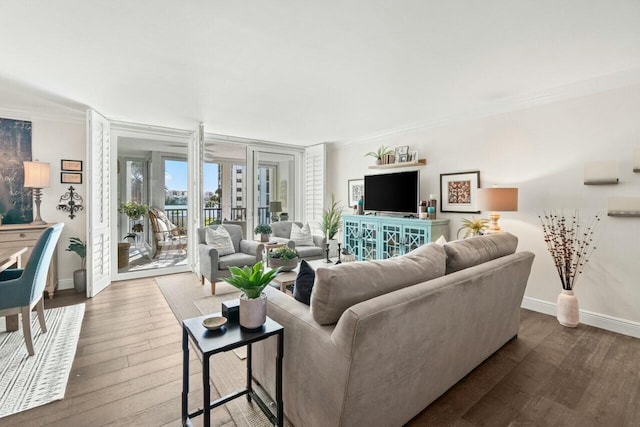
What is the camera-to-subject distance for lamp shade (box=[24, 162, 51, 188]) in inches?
141

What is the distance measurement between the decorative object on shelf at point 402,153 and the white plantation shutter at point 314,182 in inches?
66.2

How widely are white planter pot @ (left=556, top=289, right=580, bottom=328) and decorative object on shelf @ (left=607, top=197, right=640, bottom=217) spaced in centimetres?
85

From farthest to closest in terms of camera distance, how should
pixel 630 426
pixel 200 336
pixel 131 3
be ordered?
pixel 131 3, pixel 630 426, pixel 200 336

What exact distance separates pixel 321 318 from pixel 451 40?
212 centimetres

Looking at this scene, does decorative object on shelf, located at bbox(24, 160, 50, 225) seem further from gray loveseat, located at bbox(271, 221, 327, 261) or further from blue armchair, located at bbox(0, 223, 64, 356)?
gray loveseat, located at bbox(271, 221, 327, 261)

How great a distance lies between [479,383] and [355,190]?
155 inches

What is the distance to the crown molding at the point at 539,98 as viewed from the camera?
9.05 ft

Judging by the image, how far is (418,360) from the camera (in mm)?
1571

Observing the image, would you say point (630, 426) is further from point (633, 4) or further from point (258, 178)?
point (258, 178)

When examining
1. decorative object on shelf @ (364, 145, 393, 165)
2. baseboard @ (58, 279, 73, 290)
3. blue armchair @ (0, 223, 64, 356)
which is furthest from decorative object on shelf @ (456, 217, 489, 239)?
baseboard @ (58, 279, 73, 290)

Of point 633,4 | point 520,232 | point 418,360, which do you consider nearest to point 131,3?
point 418,360

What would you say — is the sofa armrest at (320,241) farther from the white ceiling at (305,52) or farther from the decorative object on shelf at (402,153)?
the white ceiling at (305,52)

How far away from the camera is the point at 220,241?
4.24 m

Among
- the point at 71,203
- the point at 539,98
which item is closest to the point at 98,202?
the point at 71,203
